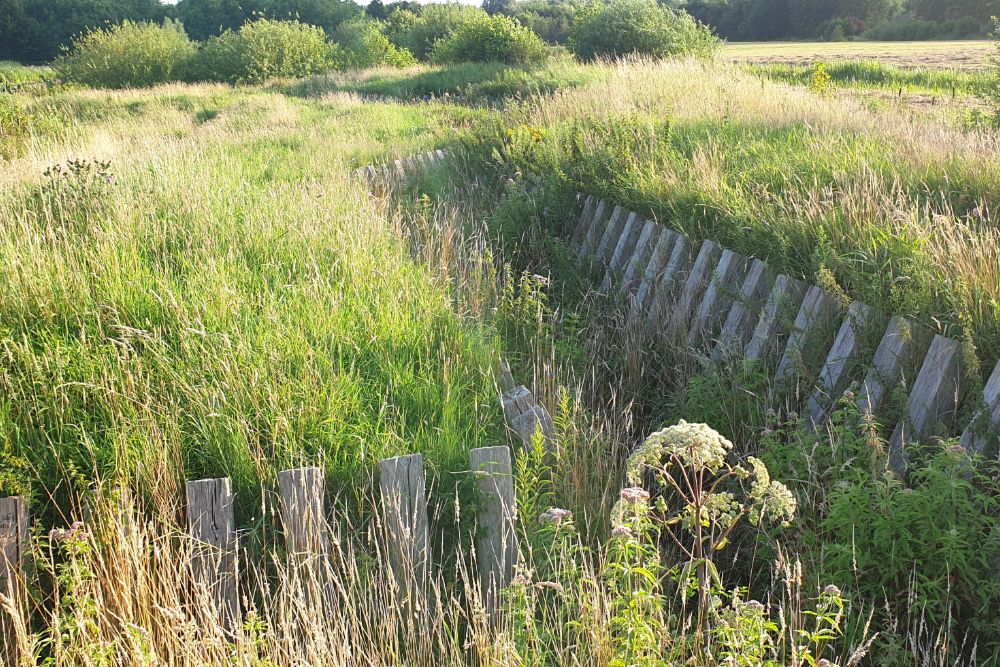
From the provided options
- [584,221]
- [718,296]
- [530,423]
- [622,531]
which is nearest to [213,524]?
[530,423]

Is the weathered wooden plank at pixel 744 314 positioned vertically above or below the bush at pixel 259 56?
below

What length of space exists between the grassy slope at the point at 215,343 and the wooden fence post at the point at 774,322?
1.47m

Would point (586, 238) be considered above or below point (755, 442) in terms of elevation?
above

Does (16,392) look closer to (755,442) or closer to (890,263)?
(755,442)

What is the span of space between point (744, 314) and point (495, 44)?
1033 inches

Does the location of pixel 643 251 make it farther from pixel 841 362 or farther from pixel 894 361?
pixel 894 361

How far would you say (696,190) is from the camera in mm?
5293

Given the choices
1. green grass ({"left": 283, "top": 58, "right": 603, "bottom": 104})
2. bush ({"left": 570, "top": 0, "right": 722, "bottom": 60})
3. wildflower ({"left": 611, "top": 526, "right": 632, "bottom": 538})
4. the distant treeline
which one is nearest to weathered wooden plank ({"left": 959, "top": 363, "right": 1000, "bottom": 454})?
wildflower ({"left": 611, "top": 526, "right": 632, "bottom": 538})

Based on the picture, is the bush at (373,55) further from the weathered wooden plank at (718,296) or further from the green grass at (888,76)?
the weathered wooden plank at (718,296)

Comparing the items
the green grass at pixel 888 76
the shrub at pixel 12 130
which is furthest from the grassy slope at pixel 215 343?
the green grass at pixel 888 76

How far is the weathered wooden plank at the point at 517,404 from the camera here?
3490 mm

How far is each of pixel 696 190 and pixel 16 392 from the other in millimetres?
4277

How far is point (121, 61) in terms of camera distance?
37.0 meters

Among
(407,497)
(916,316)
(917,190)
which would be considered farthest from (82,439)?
(917,190)
